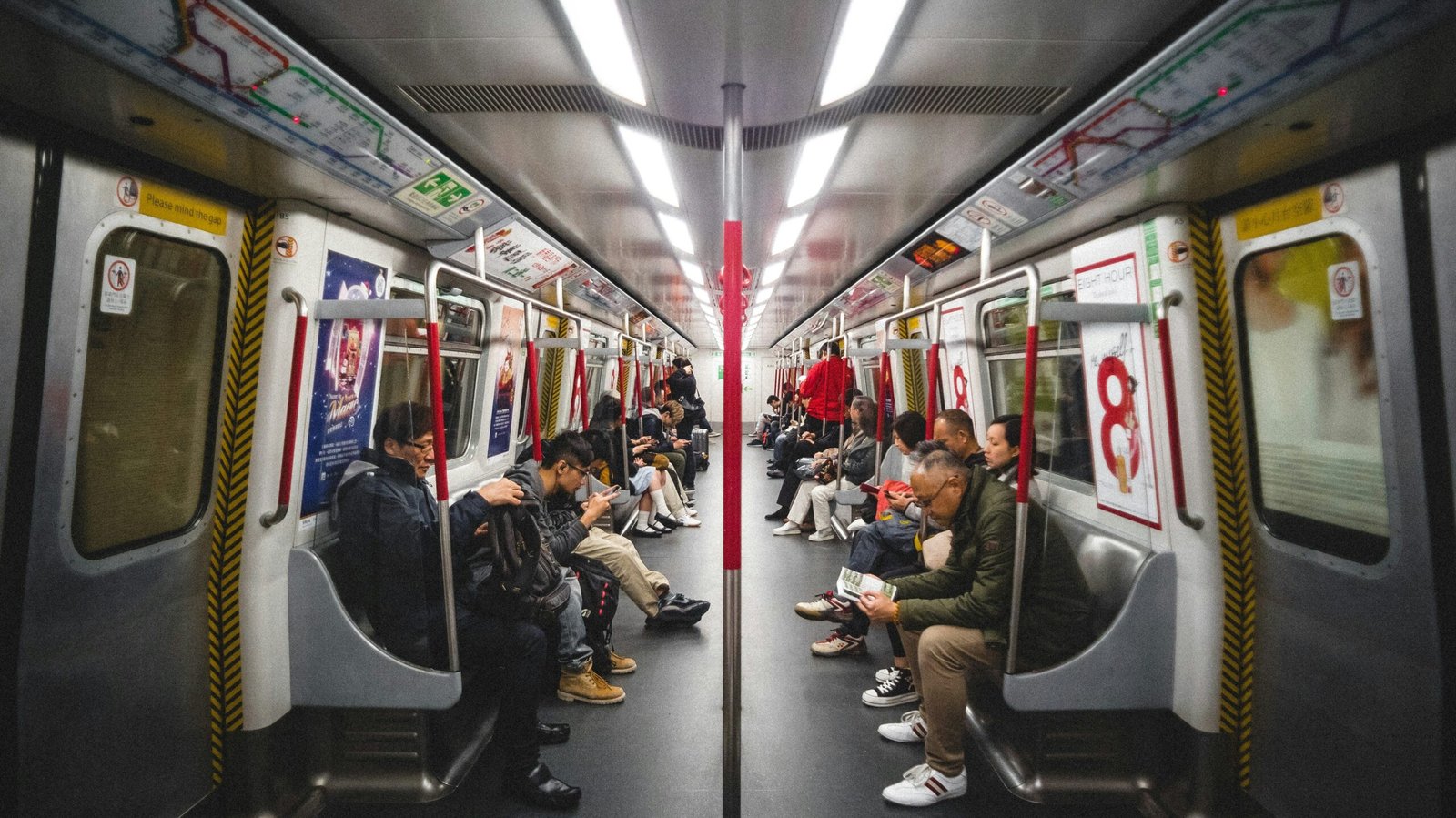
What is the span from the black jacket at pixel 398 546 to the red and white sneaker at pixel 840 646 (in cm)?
248

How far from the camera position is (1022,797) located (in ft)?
10.1

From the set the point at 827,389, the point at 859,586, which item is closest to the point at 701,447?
the point at 827,389

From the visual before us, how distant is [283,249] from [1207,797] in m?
4.58

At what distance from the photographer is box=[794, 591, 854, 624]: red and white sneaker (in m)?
4.12

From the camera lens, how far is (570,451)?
12.2ft

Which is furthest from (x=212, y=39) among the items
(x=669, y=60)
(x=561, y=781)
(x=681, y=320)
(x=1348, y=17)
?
(x=681, y=320)

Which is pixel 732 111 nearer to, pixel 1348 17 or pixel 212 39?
pixel 212 39

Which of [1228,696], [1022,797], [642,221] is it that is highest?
[642,221]

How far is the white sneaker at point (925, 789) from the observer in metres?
2.99

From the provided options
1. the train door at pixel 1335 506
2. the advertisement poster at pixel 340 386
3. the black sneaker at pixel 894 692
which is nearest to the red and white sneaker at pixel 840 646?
the black sneaker at pixel 894 692

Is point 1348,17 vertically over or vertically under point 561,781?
over

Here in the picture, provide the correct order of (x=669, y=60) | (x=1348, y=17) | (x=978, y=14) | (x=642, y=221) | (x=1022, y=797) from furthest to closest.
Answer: (x=642, y=221) → (x=1022, y=797) → (x=669, y=60) → (x=978, y=14) → (x=1348, y=17)

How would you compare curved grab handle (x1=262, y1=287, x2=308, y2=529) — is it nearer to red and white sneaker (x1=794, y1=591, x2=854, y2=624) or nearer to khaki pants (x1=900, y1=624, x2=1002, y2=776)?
red and white sneaker (x1=794, y1=591, x2=854, y2=624)

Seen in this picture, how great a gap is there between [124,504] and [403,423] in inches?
39.7
